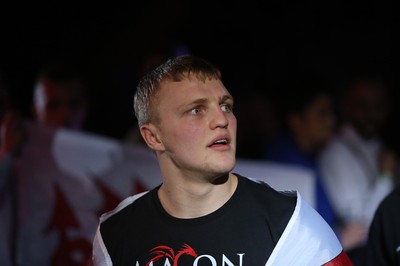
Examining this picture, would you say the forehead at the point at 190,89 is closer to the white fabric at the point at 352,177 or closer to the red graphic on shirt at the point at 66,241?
the red graphic on shirt at the point at 66,241

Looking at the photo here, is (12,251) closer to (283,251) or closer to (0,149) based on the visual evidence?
(0,149)

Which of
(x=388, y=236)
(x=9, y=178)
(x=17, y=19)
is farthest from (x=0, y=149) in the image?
(x=17, y=19)

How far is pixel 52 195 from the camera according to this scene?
5160 millimetres

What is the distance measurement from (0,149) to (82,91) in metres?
1.05

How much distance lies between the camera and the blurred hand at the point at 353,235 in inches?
208

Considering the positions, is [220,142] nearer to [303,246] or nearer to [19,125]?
[303,246]

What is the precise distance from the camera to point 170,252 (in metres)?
3.20

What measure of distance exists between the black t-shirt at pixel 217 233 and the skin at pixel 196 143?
5 centimetres

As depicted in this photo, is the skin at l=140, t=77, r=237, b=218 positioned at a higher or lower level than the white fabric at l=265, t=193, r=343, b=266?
higher

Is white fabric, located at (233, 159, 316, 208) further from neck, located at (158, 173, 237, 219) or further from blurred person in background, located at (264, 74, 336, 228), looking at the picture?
neck, located at (158, 173, 237, 219)

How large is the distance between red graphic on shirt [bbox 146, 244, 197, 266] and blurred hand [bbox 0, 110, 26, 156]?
1.92 m

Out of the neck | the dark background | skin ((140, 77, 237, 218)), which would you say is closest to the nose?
skin ((140, 77, 237, 218))

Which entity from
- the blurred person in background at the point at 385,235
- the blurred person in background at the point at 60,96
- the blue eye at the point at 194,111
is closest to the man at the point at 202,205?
the blue eye at the point at 194,111

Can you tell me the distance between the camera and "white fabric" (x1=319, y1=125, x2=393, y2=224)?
18.2 ft
